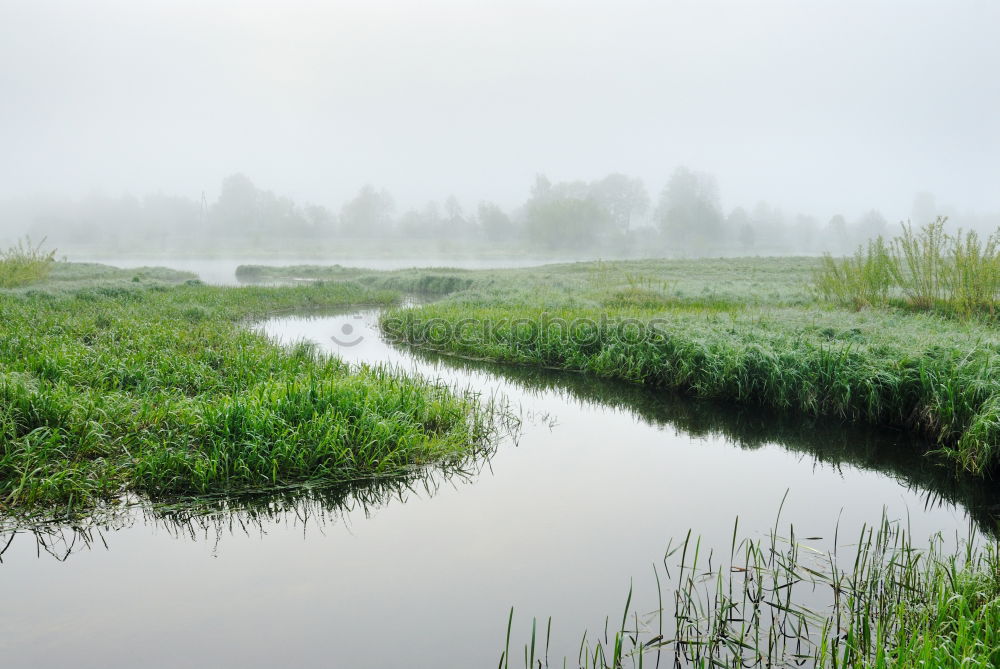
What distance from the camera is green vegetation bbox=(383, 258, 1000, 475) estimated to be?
7.71 m

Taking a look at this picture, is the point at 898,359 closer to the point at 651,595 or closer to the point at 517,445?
the point at 517,445

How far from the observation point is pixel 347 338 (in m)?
17.4

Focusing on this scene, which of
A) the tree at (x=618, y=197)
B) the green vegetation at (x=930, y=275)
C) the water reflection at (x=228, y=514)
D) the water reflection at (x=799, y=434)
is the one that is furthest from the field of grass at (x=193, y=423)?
the tree at (x=618, y=197)

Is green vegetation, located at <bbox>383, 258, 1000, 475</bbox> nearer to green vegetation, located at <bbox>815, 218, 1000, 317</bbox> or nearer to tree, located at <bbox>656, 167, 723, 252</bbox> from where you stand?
green vegetation, located at <bbox>815, 218, 1000, 317</bbox>

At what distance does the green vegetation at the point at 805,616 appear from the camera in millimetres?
3393

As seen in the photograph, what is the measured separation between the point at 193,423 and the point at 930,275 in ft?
55.1

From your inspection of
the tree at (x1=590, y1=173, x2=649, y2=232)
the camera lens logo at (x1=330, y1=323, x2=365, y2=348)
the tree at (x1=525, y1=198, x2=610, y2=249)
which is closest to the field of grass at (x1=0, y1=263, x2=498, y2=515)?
the camera lens logo at (x1=330, y1=323, x2=365, y2=348)

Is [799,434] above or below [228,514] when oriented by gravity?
below

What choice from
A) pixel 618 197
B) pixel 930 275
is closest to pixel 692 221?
pixel 618 197

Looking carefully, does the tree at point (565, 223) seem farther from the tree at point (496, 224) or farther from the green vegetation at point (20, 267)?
the green vegetation at point (20, 267)

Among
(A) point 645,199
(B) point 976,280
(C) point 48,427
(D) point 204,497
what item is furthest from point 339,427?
(A) point 645,199

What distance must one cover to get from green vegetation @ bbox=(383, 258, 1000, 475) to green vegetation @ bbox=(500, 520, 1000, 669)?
338 centimetres

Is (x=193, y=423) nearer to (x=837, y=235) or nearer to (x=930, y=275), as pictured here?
(x=930, y=275)

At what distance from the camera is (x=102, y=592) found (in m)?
4.39
